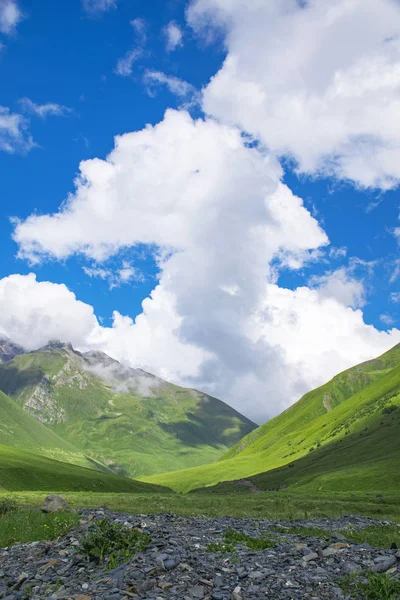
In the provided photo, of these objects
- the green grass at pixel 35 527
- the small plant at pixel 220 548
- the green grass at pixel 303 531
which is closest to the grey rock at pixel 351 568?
the small plant at pixel 220 548

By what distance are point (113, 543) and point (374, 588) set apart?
10.6 metres

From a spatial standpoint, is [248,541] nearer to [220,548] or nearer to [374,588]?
[220,548]

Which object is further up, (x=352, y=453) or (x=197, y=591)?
(x=197, y=591)

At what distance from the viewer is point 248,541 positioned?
21.5m

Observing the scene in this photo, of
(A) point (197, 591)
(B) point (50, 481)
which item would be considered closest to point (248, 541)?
(A) point (197, 591)

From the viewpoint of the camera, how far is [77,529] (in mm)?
22328

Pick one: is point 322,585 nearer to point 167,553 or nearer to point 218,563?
point 218,563

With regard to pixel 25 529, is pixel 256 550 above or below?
below

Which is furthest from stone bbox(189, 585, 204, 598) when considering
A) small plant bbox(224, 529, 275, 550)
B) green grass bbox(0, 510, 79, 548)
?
green grass bbox(0, 510, 79, 548)

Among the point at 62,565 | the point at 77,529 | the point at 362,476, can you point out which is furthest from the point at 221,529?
the point at 362,476

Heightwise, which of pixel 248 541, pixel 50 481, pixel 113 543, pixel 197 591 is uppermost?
pixel 50 481

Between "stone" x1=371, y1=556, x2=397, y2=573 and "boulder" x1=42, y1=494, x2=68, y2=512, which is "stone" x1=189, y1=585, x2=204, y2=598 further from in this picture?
"boulder" x1=42, y1=494, x2=68, y2=512

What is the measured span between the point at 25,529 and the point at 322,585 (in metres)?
18.7

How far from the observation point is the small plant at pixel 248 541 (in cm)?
2036
